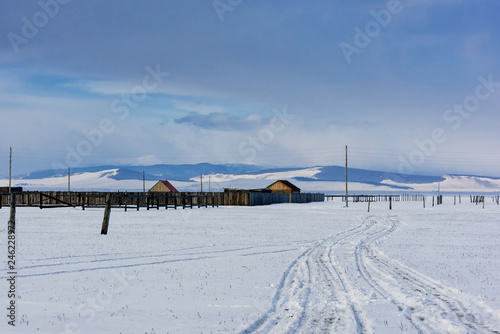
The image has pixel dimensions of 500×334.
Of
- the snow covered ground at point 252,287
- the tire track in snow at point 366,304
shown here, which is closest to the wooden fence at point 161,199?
the snow covered ground at point 252,287

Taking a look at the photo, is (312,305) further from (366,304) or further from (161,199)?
(161,199)

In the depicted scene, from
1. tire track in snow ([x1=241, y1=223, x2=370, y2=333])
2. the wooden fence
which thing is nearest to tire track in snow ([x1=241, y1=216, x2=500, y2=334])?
tire track in snow ([x1=241, y1=223, x2=370, y2=333])

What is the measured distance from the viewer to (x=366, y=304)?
920 cm

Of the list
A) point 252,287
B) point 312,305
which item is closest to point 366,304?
point 312,305

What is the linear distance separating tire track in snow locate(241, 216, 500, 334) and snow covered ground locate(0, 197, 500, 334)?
20 millimetres

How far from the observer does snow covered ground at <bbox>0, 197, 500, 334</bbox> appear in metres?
7.93

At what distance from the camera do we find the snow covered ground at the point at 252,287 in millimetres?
7934

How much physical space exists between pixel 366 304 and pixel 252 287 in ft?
8.89

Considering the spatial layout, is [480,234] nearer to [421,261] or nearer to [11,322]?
[421,261]

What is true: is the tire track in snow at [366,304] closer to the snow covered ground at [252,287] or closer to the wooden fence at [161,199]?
the snow covered ground at [252,287]

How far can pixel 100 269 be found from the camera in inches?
507

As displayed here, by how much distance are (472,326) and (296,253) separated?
894 cm

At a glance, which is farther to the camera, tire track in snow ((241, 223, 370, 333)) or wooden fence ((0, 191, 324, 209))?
wooden fence ((0, 191, 324, 209))

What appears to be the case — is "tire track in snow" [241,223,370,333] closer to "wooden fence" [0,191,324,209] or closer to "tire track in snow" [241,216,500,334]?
"tire track in snow" [241,216,500,334]
